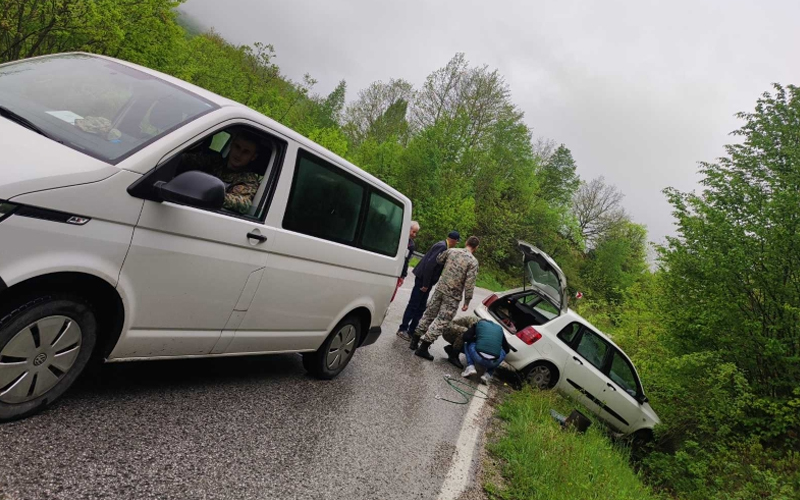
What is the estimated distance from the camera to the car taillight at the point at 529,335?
7840 mm

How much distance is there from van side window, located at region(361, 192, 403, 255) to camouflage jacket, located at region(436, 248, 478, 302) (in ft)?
8.04

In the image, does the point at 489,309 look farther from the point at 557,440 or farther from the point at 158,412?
the point at 158,412

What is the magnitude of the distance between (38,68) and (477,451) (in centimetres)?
494

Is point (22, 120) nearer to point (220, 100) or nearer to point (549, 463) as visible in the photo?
point (220, 100)

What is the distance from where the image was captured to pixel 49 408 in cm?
273

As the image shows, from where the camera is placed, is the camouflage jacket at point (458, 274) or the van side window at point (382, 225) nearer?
the van side window at point (382, 225)

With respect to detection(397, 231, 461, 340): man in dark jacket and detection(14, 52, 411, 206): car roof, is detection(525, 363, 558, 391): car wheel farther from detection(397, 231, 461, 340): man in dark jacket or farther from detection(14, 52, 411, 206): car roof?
detection(14, 52, 411, 206): car roof

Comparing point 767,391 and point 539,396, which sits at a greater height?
point 767,391

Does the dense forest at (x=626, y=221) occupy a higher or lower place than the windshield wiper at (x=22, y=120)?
higher

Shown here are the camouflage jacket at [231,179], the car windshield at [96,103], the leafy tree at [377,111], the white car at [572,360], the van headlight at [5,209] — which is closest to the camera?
the van headlight at [5,209]

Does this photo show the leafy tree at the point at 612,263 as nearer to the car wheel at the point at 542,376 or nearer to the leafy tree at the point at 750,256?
the leafy tree at the point at 750,256

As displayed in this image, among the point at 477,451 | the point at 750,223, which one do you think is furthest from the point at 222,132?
the point at 750,223

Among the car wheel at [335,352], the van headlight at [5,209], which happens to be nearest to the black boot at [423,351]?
the car wheel at [335,352]

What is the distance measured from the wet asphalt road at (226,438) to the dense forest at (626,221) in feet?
17.1
